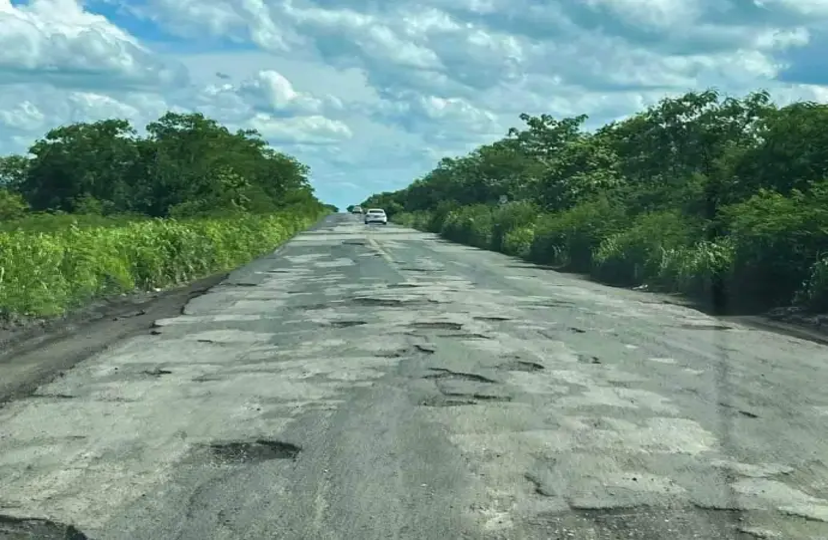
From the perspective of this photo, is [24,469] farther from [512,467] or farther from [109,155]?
[109,155]

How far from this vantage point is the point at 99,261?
2056cm

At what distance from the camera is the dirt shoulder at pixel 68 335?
10695 millimetres

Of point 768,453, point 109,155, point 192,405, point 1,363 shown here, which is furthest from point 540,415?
point 109,155

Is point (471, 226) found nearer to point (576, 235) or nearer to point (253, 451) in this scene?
point (576, 235)

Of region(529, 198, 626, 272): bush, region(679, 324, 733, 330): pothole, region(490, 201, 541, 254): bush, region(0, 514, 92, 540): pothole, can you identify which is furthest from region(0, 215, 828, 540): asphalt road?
region(490, 201, 541, 254): bush

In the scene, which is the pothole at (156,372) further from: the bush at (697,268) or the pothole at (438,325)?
the bush at (697,268)

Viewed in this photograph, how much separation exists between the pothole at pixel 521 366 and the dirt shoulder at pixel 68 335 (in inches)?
180

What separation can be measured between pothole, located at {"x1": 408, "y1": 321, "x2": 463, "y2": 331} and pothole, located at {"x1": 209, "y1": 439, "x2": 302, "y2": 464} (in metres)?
6.59

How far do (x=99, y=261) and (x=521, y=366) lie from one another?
12.4 meters

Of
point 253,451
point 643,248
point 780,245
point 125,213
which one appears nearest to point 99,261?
point 780,245

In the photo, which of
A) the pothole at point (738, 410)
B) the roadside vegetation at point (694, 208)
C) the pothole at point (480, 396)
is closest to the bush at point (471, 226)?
the roadside vegetation at point (694, 208)

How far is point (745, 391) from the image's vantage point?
9.48m

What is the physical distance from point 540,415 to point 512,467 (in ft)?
5.47

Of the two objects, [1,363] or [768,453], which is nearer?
[768,453]
